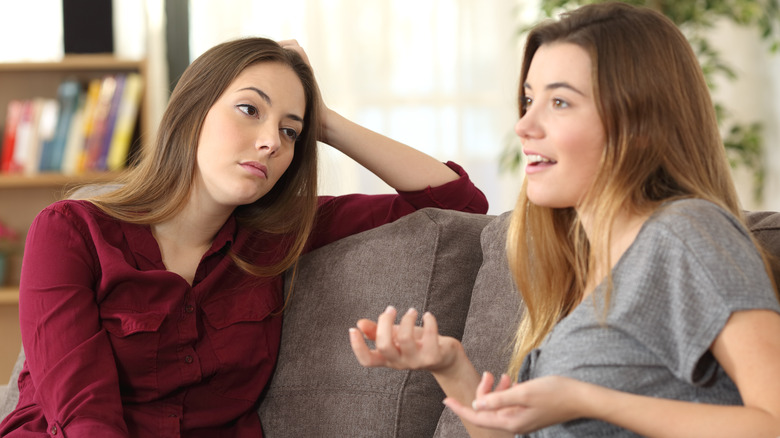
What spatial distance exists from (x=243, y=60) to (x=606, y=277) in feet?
2.94

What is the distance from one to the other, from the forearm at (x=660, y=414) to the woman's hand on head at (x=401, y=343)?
0.22 m

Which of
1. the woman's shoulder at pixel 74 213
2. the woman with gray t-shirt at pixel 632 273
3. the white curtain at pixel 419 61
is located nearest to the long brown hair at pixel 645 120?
the woman with gray t-shirt at pixel 632 273

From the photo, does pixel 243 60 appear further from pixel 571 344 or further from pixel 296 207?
pixel 571 344

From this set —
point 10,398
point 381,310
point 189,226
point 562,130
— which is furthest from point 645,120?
point 10,398

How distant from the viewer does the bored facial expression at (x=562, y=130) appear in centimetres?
109

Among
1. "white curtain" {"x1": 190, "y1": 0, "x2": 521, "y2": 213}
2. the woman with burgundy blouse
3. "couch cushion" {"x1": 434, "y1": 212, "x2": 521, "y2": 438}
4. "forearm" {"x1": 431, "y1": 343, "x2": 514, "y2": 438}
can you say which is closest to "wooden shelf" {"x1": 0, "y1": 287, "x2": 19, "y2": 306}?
"white curtain" {"x1": 190, "y1": 0, "x2": 521, "y2": 213}

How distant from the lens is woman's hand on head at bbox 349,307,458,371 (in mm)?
1027

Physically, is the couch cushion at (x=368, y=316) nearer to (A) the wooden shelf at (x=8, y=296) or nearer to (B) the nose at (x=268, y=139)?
(B) the nose at (x=268, y=139)

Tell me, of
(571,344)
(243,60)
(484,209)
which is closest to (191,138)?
→ (243,60)

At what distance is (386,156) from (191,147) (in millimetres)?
442

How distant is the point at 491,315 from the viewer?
1.48 metres

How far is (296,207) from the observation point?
175 centimetres

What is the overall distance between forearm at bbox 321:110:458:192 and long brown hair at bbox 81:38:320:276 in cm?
9

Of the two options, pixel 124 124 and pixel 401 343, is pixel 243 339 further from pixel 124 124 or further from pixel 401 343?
pixel 124 124
